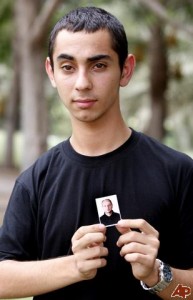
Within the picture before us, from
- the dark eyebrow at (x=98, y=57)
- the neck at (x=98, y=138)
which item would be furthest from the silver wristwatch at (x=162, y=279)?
the dark eyebrow at (x=98, y=57)

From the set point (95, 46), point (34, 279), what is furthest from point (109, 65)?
point (34, 279)

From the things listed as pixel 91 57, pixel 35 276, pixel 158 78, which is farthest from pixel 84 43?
pixel 158 78

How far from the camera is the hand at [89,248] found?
2113 millimetres

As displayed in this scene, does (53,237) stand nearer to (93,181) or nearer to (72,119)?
(93,181)

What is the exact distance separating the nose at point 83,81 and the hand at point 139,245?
0.42 m

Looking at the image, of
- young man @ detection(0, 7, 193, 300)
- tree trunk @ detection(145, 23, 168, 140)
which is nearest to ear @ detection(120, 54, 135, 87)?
young man @ detection(0, 7, 193, 300)

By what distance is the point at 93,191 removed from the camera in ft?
7.69

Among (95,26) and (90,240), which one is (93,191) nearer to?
(90,240)

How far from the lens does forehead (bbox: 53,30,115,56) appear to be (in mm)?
2314

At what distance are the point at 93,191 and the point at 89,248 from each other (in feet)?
0.81

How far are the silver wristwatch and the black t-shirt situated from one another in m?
0.05

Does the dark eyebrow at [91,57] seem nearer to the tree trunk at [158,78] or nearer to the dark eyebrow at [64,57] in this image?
the dark eyebrow at [64,57]

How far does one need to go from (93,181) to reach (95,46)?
398 mm

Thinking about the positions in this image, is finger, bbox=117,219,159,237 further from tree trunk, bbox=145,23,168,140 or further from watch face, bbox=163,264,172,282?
tree trunk, bbox=145,23,168,140
